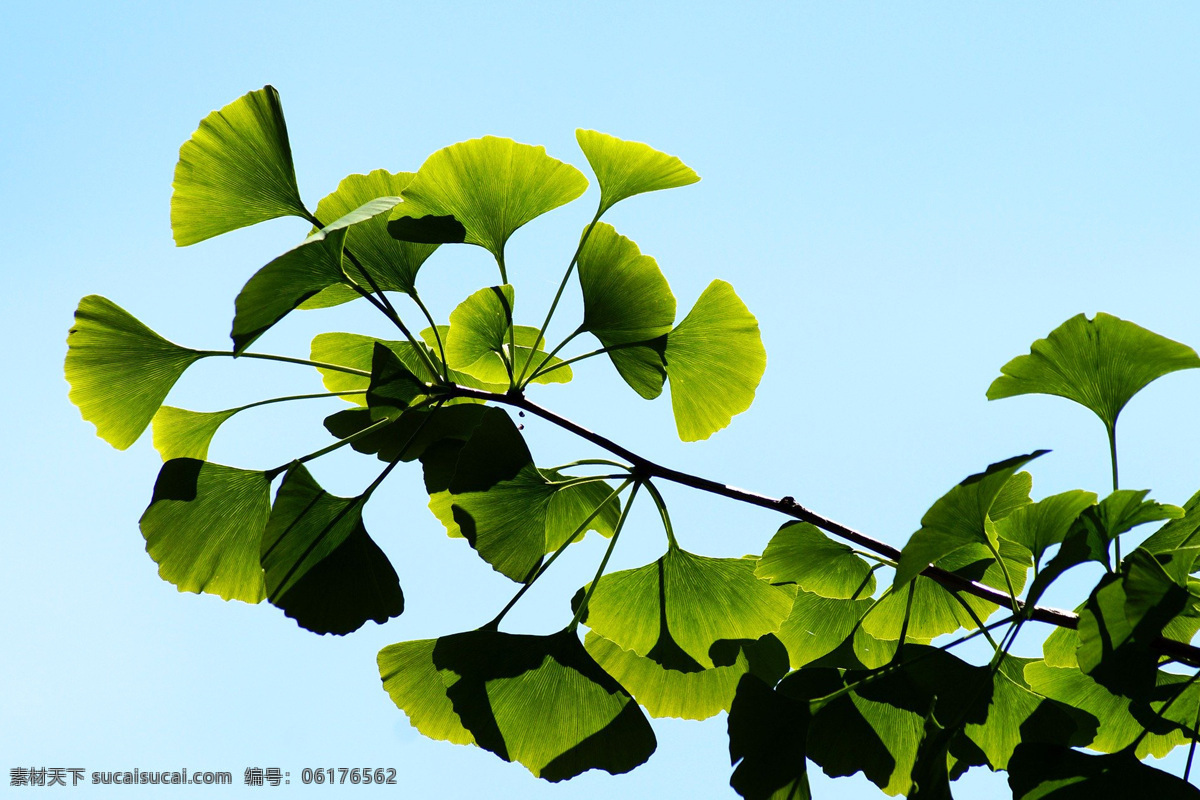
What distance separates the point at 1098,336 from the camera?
Answer: 0.90 m

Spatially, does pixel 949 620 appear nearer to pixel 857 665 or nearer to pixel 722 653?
pixel 857 665

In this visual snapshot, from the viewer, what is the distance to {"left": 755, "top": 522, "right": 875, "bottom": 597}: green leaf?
3.35ft

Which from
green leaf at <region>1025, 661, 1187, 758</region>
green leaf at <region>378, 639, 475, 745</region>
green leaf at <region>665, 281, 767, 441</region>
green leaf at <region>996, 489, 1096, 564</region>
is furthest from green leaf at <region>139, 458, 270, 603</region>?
green leaf at <region>1025, 661, 1187, 758</region>

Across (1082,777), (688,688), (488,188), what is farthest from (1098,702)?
(488,188)

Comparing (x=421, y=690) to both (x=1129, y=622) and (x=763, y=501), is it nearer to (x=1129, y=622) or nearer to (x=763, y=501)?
(x=763, y=501)

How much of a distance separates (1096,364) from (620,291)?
0.57 metres

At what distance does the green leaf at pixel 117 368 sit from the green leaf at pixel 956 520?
0.94 meters

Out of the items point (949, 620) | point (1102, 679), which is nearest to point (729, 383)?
point (949, 620)

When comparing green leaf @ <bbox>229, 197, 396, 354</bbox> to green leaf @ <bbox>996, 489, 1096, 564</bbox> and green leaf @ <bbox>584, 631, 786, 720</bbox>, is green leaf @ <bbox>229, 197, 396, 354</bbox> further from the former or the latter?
green leaf @ <bbox>996, 489, 1096, 564</bbox>

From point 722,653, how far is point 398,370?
559 millimetres

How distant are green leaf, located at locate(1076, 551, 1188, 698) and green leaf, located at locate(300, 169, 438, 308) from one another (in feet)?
2.76

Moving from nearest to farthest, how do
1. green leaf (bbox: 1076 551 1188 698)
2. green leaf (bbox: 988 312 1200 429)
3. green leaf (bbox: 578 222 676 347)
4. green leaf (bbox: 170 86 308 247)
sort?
green leaf (bbox: 1076 551 1188 698) < green leaf (bbox: 988 312 1200 429) < green leaf (bbox: 170 86 308 247) < green leaf (bbox: 578 222 676 347)

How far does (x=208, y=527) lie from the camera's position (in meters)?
1.10

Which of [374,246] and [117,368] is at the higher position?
[374,246]
